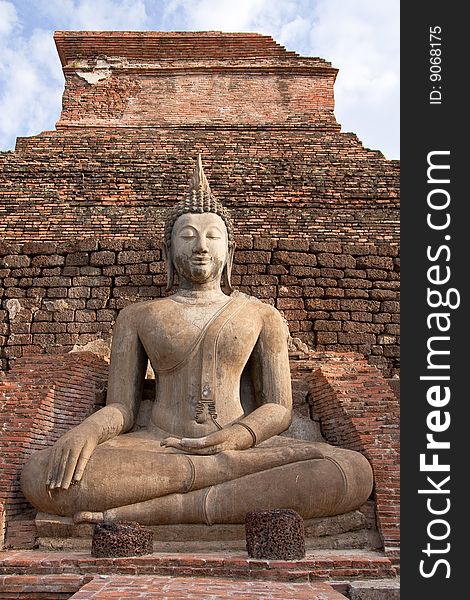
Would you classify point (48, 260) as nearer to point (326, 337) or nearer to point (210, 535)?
point (326, 337)

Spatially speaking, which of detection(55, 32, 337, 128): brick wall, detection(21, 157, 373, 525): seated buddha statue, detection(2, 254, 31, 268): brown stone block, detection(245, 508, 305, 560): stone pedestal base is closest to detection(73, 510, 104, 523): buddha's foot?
detection(21, 157, 373, 525): seated buddha statue

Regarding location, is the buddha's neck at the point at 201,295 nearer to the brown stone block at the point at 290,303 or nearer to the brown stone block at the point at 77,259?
the brown stone block at the point at 290,303

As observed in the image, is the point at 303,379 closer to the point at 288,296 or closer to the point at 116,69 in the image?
the point at 288,296

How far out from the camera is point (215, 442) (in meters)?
5.76

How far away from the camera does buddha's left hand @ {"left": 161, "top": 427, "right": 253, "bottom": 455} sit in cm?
575

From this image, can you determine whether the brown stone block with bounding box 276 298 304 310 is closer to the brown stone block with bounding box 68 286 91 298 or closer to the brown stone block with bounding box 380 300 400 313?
the brown stone block with bounding box 380 300 400 313

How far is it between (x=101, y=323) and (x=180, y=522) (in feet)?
9.46

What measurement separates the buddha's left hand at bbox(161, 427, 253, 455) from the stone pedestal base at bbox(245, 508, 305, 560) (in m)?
0.85

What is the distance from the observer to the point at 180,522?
551 cm

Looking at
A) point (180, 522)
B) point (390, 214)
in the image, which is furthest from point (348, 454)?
point (390, 214)

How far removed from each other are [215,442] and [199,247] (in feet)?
5.66

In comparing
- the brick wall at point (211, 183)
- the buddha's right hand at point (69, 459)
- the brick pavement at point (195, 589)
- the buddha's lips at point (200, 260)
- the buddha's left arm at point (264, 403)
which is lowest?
the brick pavement at point (195, 589)

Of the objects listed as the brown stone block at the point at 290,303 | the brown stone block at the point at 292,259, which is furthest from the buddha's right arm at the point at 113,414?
the brown stone block at the point at 292,259

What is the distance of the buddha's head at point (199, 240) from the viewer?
262 inches
